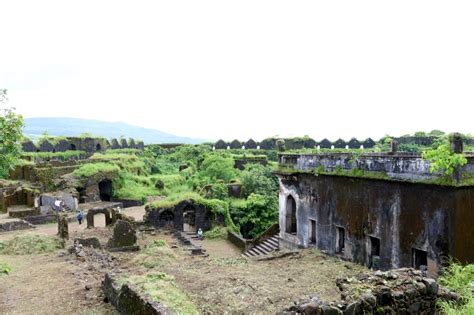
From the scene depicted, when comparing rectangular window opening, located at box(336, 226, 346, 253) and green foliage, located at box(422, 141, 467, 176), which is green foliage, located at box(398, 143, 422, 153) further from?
green foliage, located at box(422, 141, 467, 176)

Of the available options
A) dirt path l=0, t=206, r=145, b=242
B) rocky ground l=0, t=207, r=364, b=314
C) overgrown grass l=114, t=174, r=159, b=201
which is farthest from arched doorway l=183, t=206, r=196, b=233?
rocky ground l=0, t=207, r=364, b=314

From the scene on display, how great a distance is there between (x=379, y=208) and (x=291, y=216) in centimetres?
691

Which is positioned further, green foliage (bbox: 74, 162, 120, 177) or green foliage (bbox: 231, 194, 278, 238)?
green foliage (bbox: 74, 162, 120, 177)

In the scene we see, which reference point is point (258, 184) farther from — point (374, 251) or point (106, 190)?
point (374, 251)

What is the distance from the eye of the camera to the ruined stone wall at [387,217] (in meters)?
12.9

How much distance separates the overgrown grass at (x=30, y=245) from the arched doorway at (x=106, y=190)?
1890cm

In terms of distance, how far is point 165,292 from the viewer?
10594 mm

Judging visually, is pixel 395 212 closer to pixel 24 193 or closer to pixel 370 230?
pixel 370 230

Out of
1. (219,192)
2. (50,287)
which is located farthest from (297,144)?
(50,287)

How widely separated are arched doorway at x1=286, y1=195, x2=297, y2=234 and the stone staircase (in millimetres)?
1432

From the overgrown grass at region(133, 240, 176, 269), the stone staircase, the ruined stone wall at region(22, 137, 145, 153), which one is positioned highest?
the ruined stone wall at region(22, 137, 145, 153)

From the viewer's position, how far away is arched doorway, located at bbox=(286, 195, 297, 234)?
2192 centimetres

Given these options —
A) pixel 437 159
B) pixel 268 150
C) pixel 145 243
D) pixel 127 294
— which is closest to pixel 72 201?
pixel 145 243

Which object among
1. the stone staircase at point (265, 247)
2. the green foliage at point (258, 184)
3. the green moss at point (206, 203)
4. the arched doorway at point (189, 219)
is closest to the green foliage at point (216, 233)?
the green moss at point (206, 203)
